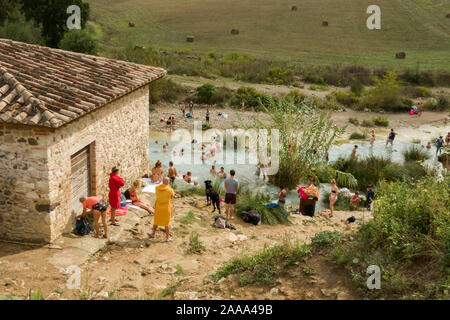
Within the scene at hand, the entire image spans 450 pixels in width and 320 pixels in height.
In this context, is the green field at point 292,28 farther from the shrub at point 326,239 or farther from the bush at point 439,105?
the shrub at point 326,239

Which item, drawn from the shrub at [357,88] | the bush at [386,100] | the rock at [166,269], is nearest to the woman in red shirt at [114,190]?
the rock at [166,269]

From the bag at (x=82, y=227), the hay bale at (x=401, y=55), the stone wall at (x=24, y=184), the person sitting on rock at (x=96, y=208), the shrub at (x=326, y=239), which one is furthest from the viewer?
the hay bale at (x=401, y=55)

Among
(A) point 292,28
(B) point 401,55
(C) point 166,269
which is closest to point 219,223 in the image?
(C) point 166,269

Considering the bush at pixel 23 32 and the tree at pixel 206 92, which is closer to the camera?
the tree at pixel 206 92

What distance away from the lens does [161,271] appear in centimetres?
842

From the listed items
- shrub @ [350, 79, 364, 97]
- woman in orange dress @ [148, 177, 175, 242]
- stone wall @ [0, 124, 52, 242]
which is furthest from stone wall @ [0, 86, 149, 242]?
shrub @ [350, 79, 364, 97]

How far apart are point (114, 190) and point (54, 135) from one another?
1867 mm

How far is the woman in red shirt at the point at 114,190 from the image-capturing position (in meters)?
9.79

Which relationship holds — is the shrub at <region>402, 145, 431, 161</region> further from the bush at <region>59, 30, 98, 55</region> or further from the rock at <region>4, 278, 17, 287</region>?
the bush at <region>59, 30, 98, 55</region>

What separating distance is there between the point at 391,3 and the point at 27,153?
206 ft

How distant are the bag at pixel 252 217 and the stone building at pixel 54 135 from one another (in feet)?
11.3

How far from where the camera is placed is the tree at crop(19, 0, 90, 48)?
35.2m
